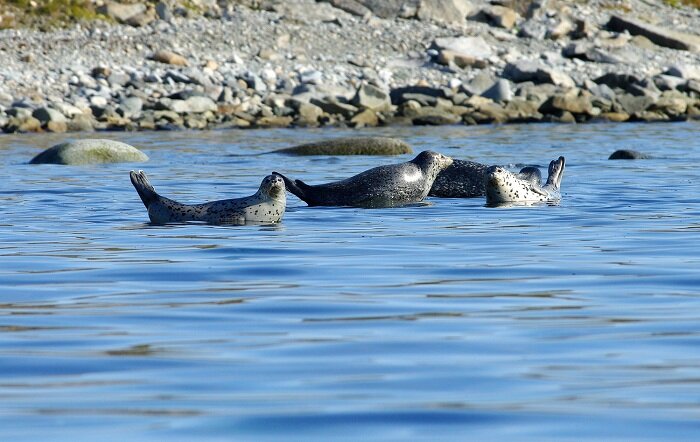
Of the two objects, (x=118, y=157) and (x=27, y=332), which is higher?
(x=27, y=332)

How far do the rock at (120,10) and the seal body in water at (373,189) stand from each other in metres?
30.8

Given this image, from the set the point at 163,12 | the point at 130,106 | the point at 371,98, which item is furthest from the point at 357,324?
the point at 163,12

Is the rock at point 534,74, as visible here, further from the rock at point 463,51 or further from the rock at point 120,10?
the rock at point 120,10

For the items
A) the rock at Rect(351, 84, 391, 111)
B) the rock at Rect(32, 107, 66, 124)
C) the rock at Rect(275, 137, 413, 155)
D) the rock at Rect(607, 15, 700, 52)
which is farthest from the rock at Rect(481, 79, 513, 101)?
the rock at Rect(275, 137, 413, 155)

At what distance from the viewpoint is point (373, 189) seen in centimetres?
1245

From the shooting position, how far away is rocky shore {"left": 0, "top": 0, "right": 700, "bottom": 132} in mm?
32000

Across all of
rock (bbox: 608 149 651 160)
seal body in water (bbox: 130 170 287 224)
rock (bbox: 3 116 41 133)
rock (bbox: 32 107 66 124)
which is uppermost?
seal body in water (bbox: 130 170 287 224)

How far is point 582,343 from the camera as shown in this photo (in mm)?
5258

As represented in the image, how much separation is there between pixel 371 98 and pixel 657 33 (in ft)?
50.9

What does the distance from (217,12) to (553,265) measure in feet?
123

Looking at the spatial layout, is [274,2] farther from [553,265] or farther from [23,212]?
[553,265]

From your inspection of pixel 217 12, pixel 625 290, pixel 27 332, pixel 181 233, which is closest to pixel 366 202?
pixel 181 233

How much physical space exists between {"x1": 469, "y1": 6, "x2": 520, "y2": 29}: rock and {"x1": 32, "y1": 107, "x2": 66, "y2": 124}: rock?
→ 790 inches

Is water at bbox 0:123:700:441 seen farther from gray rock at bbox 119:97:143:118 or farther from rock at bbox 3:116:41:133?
gray rock at bbox 119:97:143:118
